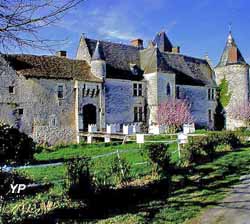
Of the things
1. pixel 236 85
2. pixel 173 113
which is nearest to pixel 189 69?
pixel 236 85

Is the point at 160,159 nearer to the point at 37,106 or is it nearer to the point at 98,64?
the point at 37,106

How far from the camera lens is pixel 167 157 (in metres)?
12.1

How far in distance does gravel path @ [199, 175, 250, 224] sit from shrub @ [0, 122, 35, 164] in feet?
20.2

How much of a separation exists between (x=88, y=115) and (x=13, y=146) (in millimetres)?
22369

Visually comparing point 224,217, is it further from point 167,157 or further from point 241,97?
point 241,97

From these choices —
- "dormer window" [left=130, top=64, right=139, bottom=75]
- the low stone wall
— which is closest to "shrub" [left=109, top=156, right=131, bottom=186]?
the low stone wall

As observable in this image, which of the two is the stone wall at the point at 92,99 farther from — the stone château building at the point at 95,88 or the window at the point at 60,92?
the window at the point at 60,92

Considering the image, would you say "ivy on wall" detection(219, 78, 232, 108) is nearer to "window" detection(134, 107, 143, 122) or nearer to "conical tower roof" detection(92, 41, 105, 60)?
"window" detection(134, 107, 143, 122)

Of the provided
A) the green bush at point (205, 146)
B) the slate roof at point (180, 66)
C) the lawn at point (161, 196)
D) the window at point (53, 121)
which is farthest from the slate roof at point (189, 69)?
the lawn at point (161, 196)

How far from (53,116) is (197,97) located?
17.8 m

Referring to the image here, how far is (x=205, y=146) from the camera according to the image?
15852 millimetres

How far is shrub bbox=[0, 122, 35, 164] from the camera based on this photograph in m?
11.5

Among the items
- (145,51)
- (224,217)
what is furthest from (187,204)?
(145,51)

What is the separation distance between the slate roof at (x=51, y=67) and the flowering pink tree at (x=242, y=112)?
58.9 feet
